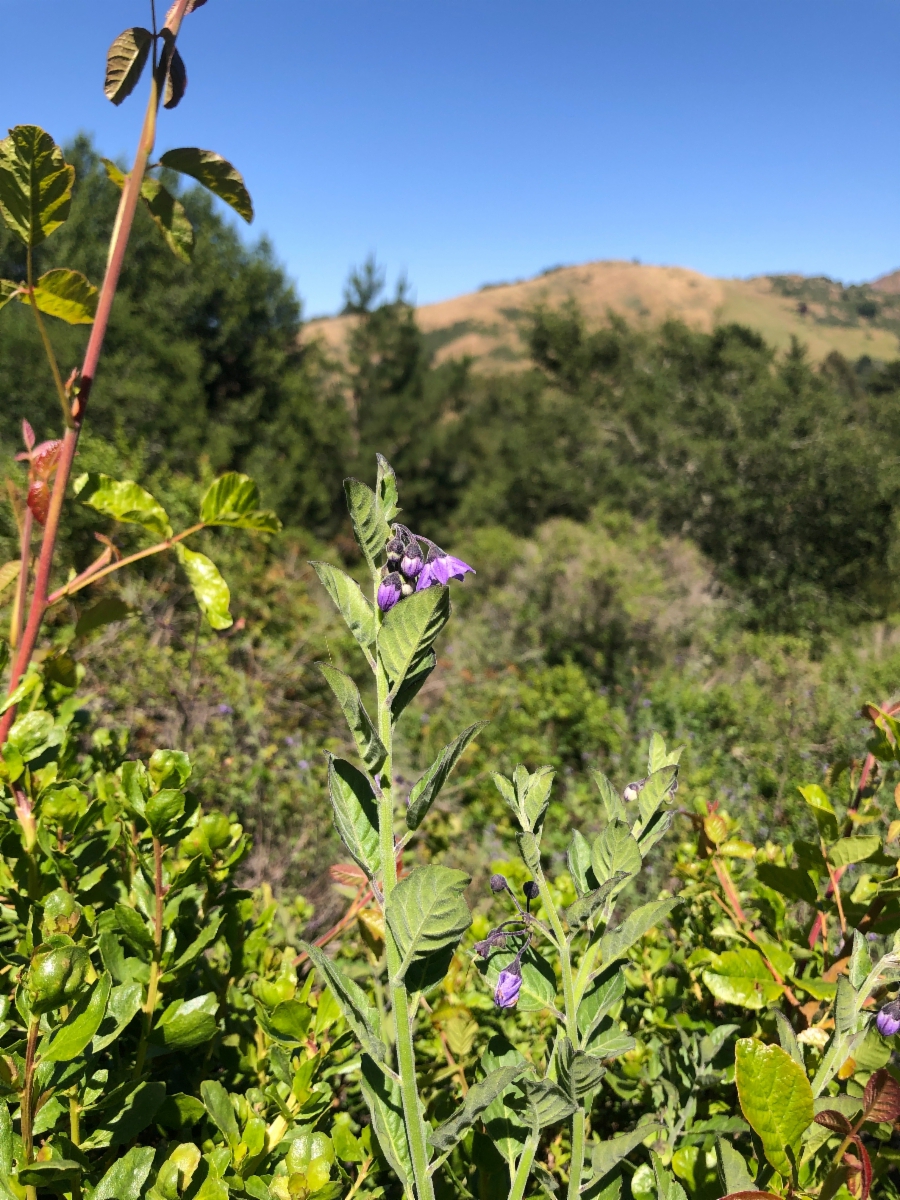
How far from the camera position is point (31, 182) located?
33.7 inches

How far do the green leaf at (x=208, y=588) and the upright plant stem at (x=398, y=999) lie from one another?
0.48 metres

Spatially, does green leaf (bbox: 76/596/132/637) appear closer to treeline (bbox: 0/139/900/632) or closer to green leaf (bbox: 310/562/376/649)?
green leaf (bbox: 310/562/376/649)

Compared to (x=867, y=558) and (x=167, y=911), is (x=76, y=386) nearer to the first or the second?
(x=167, y=911)

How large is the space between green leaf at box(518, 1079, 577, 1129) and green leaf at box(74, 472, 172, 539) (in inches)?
34.5

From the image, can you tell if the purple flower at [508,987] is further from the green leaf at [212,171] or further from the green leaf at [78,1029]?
the green leaf at [212,171]

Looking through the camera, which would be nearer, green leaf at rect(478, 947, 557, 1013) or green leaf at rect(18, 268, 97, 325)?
green leaf at rect(478, 947, 557, 1013)

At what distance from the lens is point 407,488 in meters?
16.8

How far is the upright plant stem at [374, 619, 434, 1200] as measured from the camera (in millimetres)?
600

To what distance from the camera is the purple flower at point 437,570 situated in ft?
2.53

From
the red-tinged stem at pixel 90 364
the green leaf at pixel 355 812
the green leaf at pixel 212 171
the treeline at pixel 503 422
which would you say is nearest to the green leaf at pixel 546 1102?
the green leaf at pixel 355 812

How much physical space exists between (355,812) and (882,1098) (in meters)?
0.58

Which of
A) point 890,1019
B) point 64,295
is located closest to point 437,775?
point 890,1019

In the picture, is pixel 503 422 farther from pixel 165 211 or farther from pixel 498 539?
pixel 165 211

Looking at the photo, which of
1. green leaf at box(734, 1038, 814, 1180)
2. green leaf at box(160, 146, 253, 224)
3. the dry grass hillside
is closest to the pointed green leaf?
green leaf at box(734, 1038, 814, 1180)
